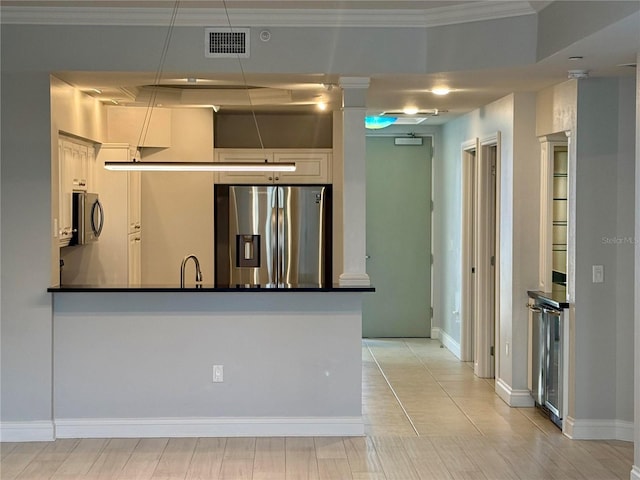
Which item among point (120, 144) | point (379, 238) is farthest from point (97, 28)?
point (379, 238)

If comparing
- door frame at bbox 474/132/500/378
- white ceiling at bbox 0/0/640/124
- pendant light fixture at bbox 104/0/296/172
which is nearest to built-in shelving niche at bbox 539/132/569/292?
white ceiling at bbox 0/0/640/124

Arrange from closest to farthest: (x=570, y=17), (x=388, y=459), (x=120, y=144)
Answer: (x=570, y=17), (x=388, y=459), (x=120, y=144)

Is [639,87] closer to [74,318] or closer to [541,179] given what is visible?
[541,179]

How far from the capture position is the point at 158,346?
575cm

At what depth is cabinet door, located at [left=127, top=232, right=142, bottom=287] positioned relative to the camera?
7574mm

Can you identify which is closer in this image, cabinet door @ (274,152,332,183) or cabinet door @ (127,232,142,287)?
cabinet door @ (127,232,142,287)

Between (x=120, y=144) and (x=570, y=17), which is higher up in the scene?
(x=570, y=17)

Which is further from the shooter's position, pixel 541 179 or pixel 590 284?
pixel 541 179

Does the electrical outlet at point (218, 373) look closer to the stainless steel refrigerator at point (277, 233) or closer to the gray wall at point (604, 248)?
the gray wall at point (604, 248)

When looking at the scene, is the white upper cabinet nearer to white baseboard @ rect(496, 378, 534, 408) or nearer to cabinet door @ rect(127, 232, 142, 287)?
cabinet door @ rect(127, 232, 142, 287)

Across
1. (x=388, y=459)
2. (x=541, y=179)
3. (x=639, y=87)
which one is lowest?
(x=388, y=459)

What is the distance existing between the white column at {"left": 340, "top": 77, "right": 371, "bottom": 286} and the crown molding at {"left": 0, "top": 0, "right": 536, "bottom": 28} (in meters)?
0.42

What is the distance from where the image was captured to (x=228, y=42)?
557 centimetres

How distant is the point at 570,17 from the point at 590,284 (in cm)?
194
